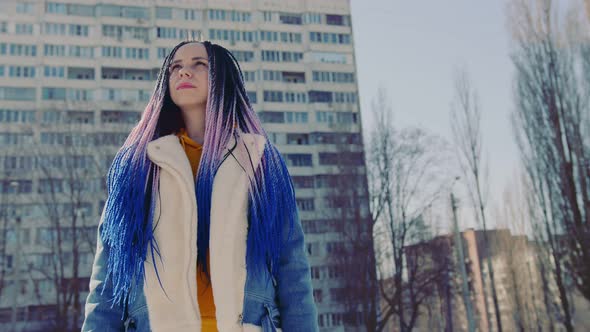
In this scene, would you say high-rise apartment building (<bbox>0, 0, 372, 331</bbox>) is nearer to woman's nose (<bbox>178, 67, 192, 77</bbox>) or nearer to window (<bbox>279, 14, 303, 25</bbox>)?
window (<bbox>279, 14, 303, 25</bbox>)

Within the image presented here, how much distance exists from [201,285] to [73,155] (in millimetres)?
25849

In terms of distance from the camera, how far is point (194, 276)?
168cm

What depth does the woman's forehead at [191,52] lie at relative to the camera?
2.15m

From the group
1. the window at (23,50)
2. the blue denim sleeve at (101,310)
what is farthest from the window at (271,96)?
the blue denim sleeve at (101,310)

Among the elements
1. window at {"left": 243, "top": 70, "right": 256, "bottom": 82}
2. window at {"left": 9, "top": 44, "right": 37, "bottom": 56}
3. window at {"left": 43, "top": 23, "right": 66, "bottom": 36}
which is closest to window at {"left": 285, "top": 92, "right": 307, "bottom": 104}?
window at {"left": 243, "top": 70, "right": 256, "bottom": 82}

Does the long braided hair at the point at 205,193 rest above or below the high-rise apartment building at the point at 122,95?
below

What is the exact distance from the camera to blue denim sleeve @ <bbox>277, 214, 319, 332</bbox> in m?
1.74

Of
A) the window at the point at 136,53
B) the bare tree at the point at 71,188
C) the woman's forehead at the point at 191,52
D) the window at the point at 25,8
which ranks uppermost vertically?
the window at the point at 25,8

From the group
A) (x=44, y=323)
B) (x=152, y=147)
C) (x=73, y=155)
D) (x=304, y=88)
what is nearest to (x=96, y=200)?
(x=73, y=155)

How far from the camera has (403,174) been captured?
24.7m

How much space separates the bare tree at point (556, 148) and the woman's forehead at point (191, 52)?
18402 millimetres

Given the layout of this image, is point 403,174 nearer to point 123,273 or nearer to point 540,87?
point 540,87

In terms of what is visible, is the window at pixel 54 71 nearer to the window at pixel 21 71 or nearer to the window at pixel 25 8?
the window at pixel 21 71

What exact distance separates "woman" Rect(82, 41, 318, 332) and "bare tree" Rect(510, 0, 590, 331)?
18.4m
